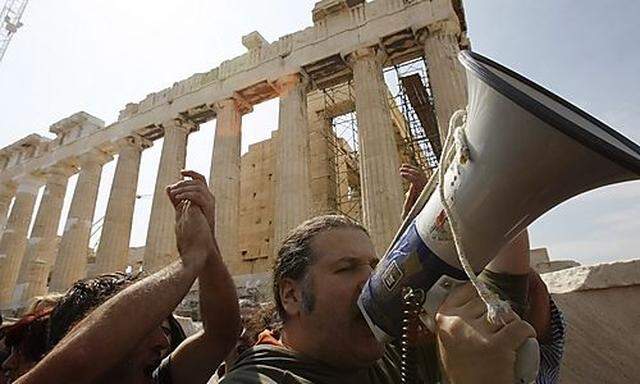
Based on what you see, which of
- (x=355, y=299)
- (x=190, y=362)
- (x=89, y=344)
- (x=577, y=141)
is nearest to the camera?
(x=577, y=141)

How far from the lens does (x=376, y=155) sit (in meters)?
12.0

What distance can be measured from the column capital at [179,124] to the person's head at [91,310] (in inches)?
662

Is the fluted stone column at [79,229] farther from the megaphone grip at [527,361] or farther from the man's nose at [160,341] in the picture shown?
the megaphone grip at [527,361]

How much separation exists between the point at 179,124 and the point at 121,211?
469 centimetres

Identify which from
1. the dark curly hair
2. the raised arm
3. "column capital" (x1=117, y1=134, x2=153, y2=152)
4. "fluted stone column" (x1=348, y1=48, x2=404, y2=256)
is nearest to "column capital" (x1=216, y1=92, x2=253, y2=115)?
"column capital" (x1=117, y1=134, x2=153, y2=152)

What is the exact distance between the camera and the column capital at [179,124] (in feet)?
57.9

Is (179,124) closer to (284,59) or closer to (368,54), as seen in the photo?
(284,59)

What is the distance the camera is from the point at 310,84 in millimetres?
15445

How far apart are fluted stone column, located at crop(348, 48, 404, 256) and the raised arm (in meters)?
9.04

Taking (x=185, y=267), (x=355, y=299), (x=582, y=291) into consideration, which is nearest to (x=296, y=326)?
(x=355, y=299)

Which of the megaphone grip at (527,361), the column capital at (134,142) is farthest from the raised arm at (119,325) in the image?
the column capital at (134,142)

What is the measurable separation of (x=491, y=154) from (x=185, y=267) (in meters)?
1.20

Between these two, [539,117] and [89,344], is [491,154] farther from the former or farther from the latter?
[89,344]

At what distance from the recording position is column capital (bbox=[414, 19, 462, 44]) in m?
12.7
